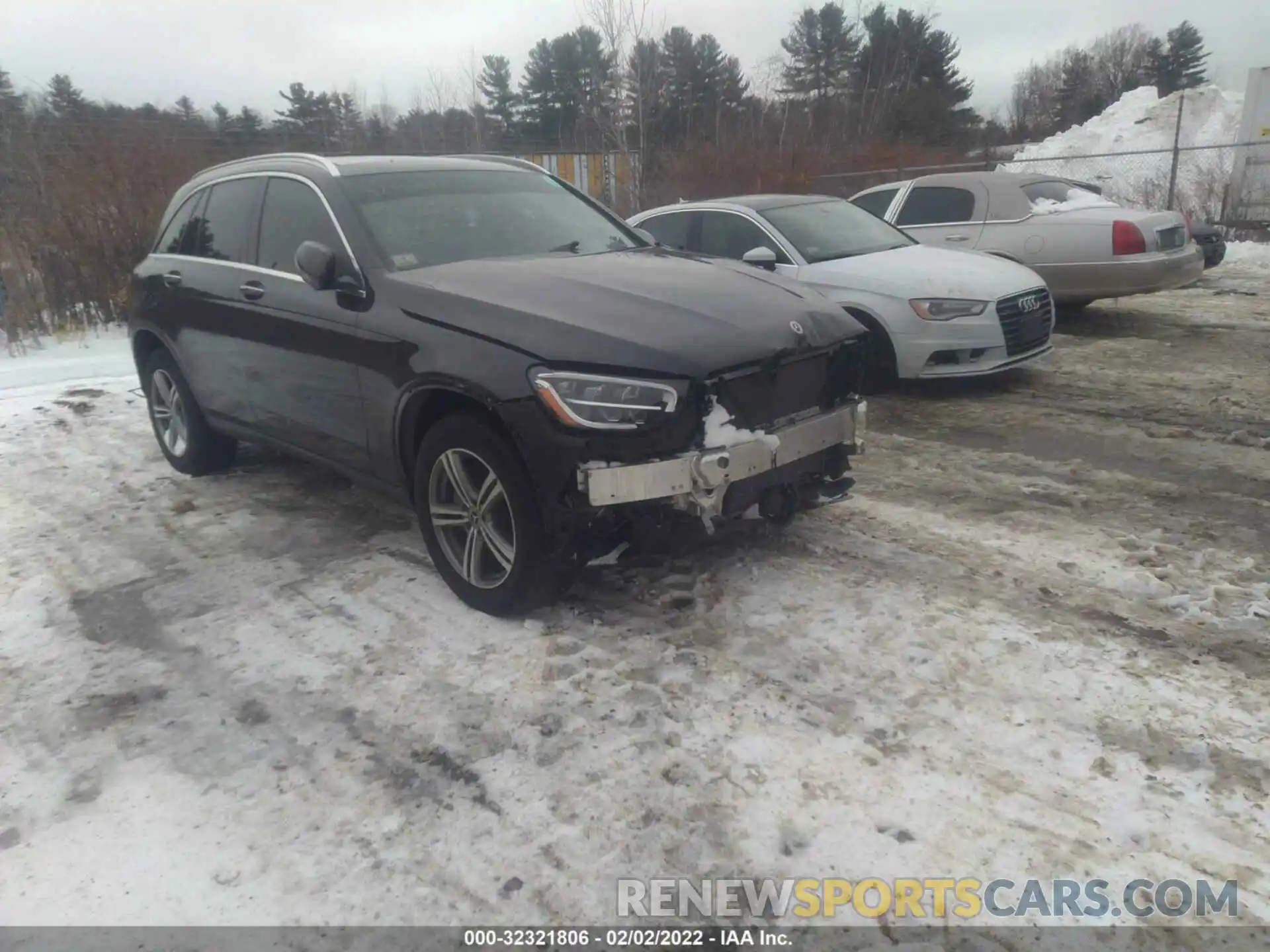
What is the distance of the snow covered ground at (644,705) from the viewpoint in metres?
2.39

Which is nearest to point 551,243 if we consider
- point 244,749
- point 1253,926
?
point 244,749

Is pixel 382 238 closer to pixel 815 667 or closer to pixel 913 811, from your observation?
pixel 815 667

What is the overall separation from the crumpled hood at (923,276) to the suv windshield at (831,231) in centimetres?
16

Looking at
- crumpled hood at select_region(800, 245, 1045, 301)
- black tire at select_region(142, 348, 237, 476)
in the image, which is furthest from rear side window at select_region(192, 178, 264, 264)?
crumpled hood at select_region(800, 245, 1045, 301)

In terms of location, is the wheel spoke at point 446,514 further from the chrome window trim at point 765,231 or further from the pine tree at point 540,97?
the pine tree at point 540,97

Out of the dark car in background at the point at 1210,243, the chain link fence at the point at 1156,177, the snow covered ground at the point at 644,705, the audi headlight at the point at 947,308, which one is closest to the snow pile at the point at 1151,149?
the chain link fence at the point at 1156,177

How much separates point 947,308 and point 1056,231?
340 cm

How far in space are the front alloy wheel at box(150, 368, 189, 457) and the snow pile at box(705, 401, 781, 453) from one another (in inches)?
154

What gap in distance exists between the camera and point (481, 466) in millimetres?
3584

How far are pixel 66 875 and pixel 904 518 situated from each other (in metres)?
3.73

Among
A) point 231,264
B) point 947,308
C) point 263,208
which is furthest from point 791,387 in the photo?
point 947,308

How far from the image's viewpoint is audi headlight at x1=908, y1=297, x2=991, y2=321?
6.57 meters

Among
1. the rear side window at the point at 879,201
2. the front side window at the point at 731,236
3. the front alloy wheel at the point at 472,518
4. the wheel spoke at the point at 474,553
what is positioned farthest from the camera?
the rear side window at the point at 879,201

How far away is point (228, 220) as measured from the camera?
5.14 m
